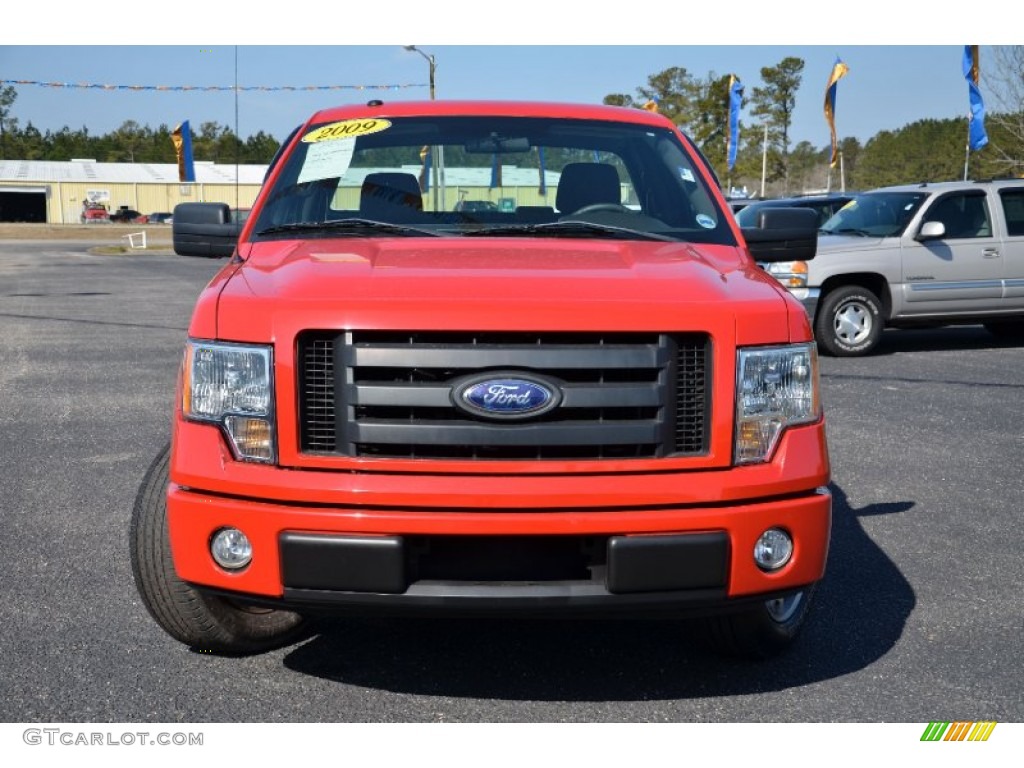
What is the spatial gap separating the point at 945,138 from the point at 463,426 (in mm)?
100129

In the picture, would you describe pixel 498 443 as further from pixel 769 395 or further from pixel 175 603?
pixel 175 603

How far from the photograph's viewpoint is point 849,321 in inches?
448

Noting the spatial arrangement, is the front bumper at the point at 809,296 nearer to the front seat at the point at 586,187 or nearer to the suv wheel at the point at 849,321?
the suv wheel at the point at 849,321

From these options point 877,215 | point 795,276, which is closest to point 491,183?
point 795,276

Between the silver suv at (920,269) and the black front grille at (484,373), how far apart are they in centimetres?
858

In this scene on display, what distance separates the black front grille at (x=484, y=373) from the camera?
2.90 metres

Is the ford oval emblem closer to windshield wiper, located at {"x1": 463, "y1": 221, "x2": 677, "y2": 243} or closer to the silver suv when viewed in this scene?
windshield wiper, located at {"x1": 463, "y1": 221, "x2": 677, "y2": 243}

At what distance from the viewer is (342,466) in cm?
293

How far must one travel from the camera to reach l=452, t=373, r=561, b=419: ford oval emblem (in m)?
2.90

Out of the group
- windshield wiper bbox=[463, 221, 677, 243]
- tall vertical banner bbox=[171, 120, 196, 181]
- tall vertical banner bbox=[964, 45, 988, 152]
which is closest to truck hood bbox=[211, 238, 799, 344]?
windshield wiper bbox=[463, 221, 677, 243]

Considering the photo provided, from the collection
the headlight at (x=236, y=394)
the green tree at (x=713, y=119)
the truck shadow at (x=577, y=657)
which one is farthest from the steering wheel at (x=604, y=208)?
the green tree at (x=713, y=119)

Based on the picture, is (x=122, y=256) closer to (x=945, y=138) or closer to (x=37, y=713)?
(x=37, y=713)

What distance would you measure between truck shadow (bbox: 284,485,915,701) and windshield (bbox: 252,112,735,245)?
1374 millimetres
